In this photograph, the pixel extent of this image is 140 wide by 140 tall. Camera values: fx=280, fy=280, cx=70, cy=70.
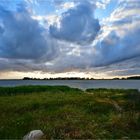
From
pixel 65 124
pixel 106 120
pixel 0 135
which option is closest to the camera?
pixel 0 135

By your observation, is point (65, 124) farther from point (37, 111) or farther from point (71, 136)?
point (37, 111)

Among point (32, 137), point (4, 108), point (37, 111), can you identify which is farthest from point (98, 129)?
point (4, 108)

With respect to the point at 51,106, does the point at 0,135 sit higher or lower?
lower

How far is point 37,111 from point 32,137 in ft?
36.9

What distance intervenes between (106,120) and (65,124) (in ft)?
11.8

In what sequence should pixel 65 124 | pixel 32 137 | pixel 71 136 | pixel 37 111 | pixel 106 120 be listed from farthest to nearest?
pixel 37 111, pixel 106 120, pixel 65 124, pixel 71 136, pixel 32 137

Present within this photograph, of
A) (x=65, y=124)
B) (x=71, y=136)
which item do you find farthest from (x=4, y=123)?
(x=71, y=136)

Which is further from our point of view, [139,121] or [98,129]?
[139,121]

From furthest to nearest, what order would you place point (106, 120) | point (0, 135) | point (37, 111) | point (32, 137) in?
point (37, 111) → point (106, 120) → point (0, 135) → point (32, 137)

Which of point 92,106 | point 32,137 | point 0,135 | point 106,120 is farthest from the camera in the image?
point 92,106

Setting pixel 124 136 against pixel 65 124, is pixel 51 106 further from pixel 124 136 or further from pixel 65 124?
pixel 124 136

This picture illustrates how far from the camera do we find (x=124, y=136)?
1770cm

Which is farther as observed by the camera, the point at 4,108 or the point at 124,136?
the point at 4,108

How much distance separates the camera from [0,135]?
19.1 metres
